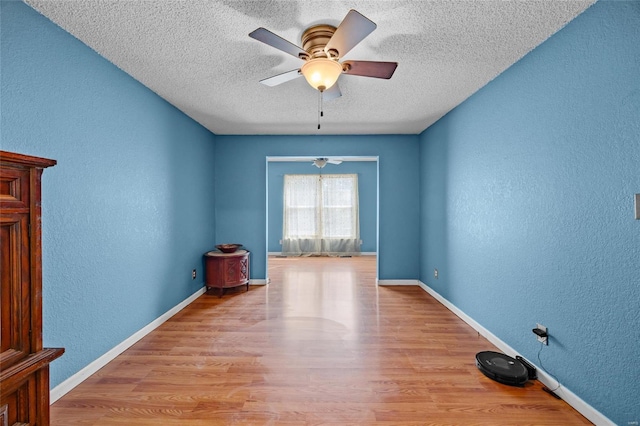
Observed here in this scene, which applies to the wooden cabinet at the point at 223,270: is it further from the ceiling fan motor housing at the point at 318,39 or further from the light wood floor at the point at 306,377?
the ceiling fan motor housing at the point at 318,39

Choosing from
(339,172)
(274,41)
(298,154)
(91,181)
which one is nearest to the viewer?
(274,41)

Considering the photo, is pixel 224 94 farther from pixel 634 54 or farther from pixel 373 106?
pixel 634 54

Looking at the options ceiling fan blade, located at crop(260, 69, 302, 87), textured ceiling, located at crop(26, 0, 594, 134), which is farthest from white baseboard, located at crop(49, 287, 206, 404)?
ceiling fan blade, located at crop(260, 69, 302, 87)

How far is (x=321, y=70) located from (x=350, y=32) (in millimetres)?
295

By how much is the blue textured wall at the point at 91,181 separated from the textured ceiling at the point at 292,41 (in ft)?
0.62

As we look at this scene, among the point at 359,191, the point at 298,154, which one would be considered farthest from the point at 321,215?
the point at 298,154

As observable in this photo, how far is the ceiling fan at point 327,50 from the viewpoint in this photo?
1544 millimetres

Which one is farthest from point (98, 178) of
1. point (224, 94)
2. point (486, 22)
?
point (486, 22)

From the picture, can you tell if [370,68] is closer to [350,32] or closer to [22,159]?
[350,32]

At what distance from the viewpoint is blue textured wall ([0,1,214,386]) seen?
1649mm

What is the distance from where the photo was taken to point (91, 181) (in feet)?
6.77

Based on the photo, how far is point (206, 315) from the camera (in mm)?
3182

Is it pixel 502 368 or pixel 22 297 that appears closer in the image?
pixel 22 297

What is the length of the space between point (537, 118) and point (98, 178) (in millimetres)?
3338
